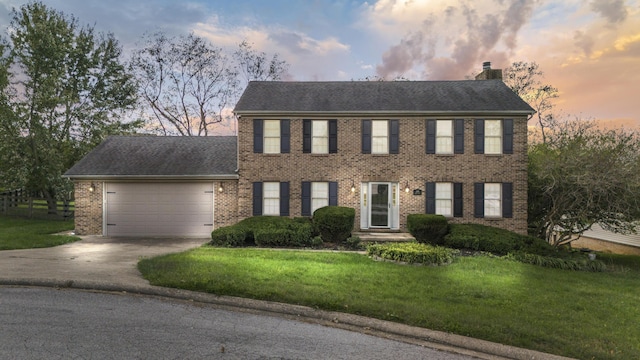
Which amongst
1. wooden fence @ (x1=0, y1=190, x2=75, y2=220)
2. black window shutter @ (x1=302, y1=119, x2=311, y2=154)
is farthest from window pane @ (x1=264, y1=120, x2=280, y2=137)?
wooden fence @ (x1=0, y1=190, x2=75, y2=220)

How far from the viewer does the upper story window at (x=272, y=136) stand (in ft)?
51.4

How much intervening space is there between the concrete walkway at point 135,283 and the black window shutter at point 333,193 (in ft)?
18.8

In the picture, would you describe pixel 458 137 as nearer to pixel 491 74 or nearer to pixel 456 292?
pixel 491 74

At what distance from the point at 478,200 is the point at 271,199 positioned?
345 inches

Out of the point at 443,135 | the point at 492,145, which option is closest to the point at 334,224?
the point at 443,135

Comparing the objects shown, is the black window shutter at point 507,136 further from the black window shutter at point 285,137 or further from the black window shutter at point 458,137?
the black window shutter at point 285,137

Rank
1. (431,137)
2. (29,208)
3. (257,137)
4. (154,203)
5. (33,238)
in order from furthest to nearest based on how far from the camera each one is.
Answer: (29,208)
(154,203)
(257,137)
(431,137)
(33,238)

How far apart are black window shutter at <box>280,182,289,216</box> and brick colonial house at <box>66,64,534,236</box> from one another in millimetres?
43

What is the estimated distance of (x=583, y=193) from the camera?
45.6ft

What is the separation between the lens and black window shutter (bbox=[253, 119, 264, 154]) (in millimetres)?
15617

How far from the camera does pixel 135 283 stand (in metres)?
7.37

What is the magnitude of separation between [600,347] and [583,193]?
1104 centimetres

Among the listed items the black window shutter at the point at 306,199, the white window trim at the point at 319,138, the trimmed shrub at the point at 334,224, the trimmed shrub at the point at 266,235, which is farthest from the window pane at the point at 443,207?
the trimmed shrub at the point at 266,235

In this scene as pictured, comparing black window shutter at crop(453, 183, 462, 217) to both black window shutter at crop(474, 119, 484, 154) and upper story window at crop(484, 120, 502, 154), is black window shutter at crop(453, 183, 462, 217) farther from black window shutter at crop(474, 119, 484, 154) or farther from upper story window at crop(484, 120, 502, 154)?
upper story window at crop(484, 120, 502, 154)
